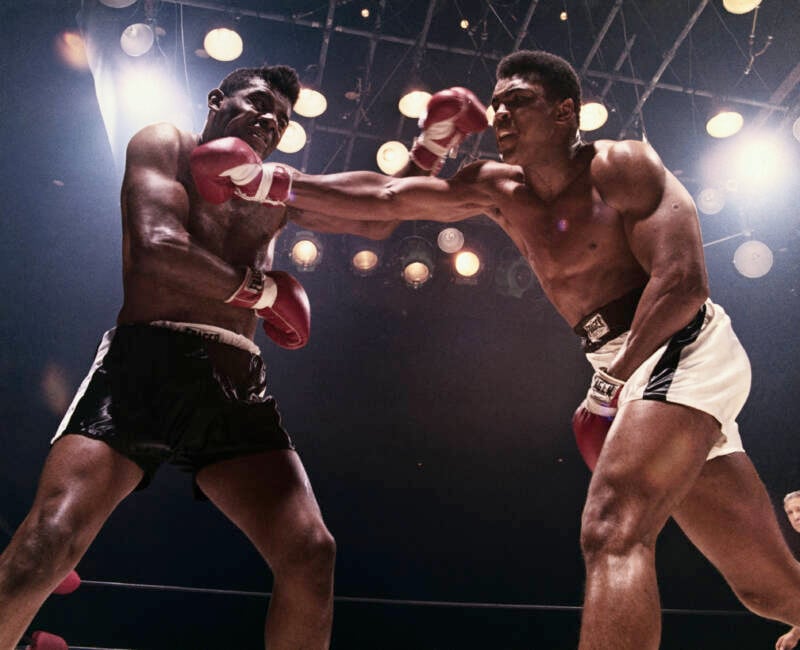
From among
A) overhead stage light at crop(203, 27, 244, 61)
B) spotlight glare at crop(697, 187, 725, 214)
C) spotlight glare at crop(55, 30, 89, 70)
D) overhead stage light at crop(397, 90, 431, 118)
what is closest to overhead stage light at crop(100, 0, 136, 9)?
spotlight glare at crop(55, 30, 89, 70)

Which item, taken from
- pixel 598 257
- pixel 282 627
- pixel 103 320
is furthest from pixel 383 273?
pixel 282 627

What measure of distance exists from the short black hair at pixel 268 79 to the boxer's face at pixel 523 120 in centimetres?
75

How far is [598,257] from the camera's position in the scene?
2072mm

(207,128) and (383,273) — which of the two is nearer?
(207,128)

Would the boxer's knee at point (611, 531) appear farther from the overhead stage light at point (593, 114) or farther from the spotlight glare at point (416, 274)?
the spotlight glare at point (416, 274)

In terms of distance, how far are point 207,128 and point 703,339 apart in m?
1.75

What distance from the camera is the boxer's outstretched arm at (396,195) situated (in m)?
2.49

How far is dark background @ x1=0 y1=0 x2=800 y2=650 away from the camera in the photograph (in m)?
4.62

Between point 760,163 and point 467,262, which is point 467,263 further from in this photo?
point 760,163

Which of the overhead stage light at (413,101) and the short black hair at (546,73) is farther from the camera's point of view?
the overhead stage light at (413,101)

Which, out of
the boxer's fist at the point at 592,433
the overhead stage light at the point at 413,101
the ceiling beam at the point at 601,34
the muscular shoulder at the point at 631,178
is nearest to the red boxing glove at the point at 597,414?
the boxer's fist at the point at 592,433

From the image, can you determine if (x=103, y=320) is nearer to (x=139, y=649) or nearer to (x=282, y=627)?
(x=139, y=649)

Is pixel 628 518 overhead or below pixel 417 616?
overhead

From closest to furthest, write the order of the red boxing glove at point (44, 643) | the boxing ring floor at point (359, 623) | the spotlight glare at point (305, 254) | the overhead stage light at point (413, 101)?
the red boxing glove at point (44, 643), the overhead stage light at point (413, 101), the boxing ring floor at point (359, 623), the spotlight glare at point (305, 254)
